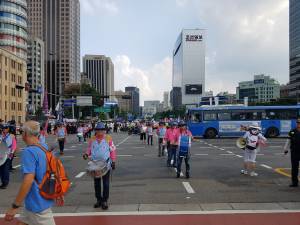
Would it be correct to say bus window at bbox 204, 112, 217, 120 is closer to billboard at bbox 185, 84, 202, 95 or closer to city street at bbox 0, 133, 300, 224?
city street at bbox 0, 133, 300, 224

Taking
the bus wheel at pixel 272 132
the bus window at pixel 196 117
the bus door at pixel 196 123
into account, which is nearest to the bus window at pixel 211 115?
the bus door at pixel 196 123

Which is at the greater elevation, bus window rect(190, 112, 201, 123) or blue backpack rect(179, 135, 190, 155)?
bus window rect(190, 112, 201, 123)

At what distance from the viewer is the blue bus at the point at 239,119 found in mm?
40438

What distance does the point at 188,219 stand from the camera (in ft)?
26.6

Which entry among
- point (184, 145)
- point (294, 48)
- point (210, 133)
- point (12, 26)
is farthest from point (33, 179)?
point (294, 48)

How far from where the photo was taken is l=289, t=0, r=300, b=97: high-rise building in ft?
479

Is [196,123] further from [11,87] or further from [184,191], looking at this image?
[11,87]

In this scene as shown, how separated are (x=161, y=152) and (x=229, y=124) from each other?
1996 cm

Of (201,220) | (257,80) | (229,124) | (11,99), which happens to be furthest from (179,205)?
(257,80)

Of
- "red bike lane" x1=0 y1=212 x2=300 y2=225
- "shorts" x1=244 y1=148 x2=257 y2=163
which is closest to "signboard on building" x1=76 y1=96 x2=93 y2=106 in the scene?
"shorts" x1=244 y1=148 x2=257 y2=163

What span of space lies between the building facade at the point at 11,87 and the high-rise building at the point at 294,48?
8318cm

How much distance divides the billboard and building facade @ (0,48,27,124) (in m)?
80.4

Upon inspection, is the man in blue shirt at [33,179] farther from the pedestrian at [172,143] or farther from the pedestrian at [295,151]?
the pedestrian at [172,143]

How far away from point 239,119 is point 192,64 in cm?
13921
